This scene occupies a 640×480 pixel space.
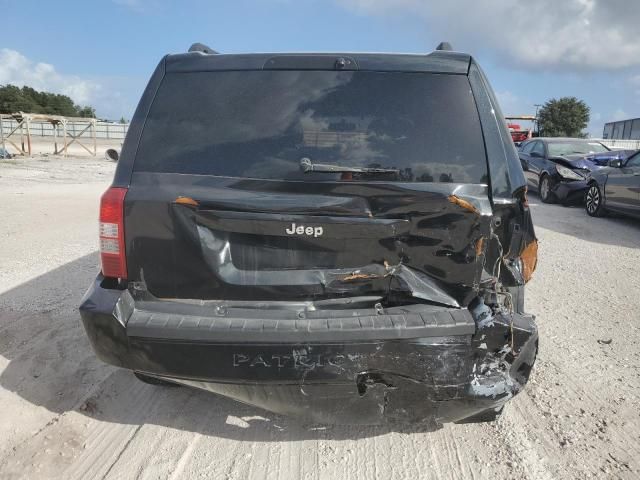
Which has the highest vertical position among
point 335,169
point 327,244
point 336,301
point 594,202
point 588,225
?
point 335,169

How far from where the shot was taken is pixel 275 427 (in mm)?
2859

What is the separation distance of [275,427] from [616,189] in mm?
8587

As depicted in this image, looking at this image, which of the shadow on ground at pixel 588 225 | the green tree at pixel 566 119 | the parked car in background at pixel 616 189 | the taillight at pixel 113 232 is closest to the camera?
the taillight at pixel 113 232

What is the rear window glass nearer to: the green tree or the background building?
the green tree

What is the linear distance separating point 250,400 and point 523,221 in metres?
1.69

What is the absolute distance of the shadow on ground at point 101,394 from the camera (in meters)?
2.84

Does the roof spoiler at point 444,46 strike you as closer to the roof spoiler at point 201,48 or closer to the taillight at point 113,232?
the roof spoiler at point 201,48

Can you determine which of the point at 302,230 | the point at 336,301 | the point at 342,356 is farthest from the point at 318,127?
the point at 342,356

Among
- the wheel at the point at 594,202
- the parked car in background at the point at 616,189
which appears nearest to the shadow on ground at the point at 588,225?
the wheel at the point at 594,202

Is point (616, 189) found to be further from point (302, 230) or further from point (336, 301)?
point (302, 230)

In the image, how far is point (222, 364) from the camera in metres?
2.24

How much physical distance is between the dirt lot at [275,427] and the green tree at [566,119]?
4724 centimetres

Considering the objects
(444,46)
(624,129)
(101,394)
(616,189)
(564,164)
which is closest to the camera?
(444,46)

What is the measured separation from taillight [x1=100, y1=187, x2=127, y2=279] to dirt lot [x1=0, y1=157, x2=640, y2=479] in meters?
1.02
